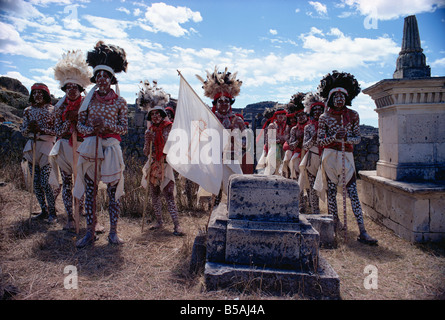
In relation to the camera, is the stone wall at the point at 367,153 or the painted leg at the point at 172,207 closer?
the painted leg at the point at 172,207

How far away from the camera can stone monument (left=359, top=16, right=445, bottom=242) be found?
4199 millimetres

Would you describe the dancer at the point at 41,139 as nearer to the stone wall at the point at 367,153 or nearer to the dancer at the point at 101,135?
the dancer at the point at 101,135

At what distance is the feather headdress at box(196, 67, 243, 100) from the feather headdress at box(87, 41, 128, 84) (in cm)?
139

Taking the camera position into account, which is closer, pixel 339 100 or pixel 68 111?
pixel 68 111

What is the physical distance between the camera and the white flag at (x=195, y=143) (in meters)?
4.07

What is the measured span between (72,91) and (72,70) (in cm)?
31

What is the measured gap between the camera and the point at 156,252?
12.9 ft

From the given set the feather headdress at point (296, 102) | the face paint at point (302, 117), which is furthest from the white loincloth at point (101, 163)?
the feather headdress at point (296, 102)

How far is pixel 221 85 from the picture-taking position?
4762 millimetres

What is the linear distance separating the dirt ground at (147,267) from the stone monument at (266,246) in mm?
148

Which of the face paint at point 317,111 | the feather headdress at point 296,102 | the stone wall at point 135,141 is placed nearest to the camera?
the face paint at point 317,111

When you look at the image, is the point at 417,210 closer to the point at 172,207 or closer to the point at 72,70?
the point at 172,207

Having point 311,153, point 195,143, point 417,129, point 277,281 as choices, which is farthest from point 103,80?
point 417,129
